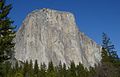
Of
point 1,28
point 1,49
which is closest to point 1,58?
point 1,49

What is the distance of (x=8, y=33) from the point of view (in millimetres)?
31141

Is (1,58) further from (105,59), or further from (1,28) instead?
(105,59)

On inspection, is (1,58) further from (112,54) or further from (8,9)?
(112,54)

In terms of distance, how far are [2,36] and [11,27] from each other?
4.82ft

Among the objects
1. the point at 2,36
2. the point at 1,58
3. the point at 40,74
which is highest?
the point at 40,74

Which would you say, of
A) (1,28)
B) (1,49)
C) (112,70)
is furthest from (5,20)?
(112,70)

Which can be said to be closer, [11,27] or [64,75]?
[11,27]

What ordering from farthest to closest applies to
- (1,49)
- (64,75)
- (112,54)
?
(64,75), (112,54), (1,49)

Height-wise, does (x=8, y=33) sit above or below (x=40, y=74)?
below

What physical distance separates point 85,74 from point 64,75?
9778 millimetres

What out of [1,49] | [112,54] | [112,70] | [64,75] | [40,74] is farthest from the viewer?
[64,75]

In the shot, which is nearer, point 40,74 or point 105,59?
point 105,59

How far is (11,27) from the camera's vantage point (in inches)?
1249

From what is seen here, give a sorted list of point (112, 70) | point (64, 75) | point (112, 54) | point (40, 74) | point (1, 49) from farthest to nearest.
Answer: point (64, 75)
point (40, 74)
point (112, 54)
point (112, 70)
point (1, 49)
